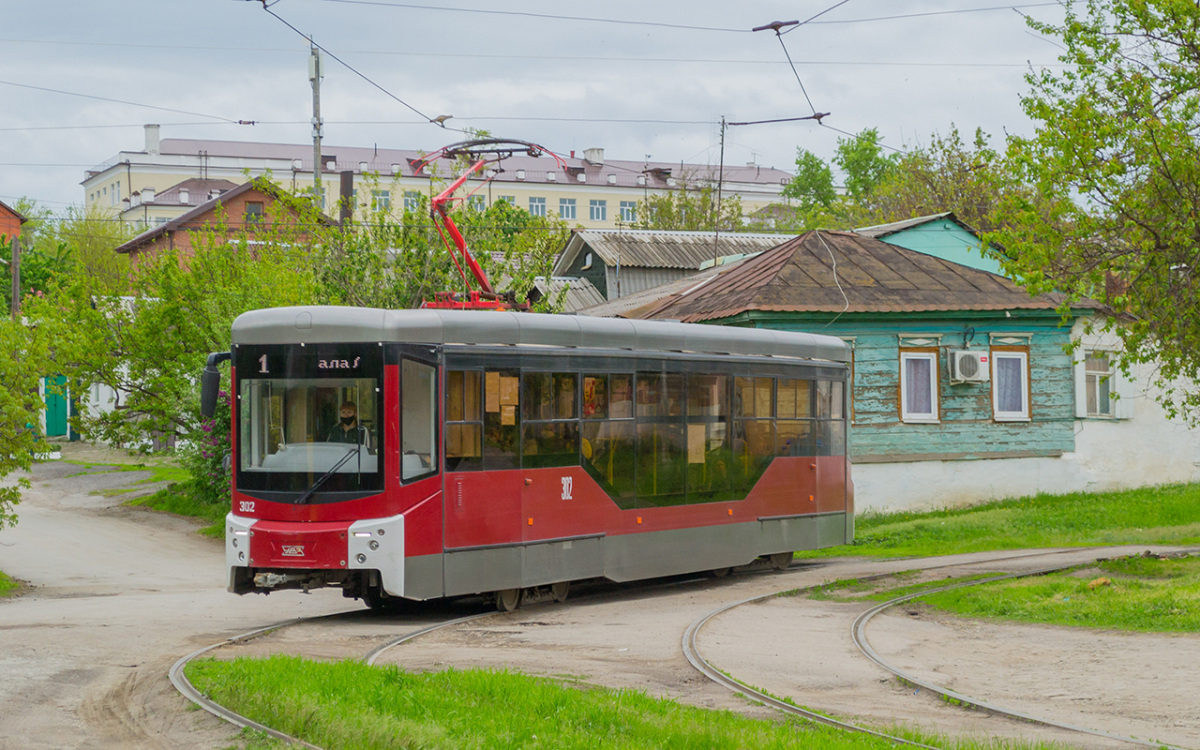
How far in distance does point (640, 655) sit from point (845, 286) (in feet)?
50.3

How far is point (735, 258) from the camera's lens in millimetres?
36156

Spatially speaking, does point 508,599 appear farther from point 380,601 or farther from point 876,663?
point 876,663

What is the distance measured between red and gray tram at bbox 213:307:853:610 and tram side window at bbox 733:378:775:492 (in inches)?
1.3

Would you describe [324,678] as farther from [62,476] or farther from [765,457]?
[62,476]

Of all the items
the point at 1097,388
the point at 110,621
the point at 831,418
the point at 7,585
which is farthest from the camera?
the point at 1097,388

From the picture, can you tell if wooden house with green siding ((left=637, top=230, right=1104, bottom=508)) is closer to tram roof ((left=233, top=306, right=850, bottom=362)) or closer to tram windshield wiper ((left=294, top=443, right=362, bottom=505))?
tram roof ((left=233, top=306, right=850, bottom=362))

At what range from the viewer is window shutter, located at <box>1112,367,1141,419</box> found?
2745 centimetres

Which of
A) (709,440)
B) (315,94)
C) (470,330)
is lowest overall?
(709,440)

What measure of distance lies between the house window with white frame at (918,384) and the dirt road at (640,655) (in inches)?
330

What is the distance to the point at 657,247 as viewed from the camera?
131ft

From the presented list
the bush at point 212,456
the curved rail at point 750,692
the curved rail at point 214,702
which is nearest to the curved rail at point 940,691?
Result: the curved rail at point 750,692

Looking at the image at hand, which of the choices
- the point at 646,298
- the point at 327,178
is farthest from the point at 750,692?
the point at 327,178

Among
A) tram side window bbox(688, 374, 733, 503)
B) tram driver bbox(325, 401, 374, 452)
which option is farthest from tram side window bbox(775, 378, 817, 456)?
tram driver bbox(325, 401, 374, 452)

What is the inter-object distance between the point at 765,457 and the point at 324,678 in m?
8.84
